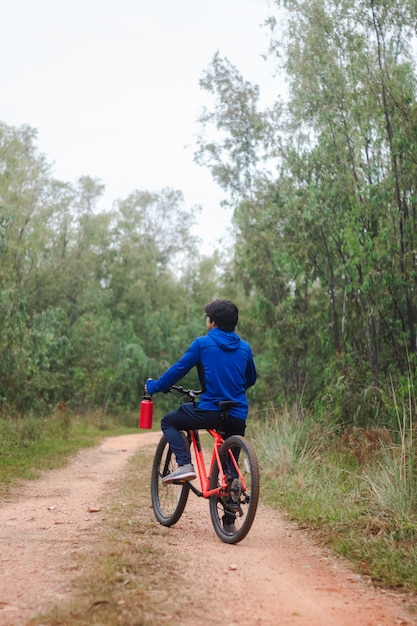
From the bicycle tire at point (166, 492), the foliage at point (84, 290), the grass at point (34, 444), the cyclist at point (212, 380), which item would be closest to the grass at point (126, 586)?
the bicycle tire at point (166, 492)

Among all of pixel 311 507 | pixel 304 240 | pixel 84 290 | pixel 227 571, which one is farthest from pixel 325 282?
pixel 84 290

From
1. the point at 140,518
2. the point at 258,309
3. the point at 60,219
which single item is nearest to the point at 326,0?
the point at 258,309

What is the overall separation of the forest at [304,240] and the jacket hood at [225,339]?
12.3 ft

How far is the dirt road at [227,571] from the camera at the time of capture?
3932 mm

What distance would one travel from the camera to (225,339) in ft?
20.5

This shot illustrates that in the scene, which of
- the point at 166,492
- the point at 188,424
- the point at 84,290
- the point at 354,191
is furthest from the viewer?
the point at 84,290

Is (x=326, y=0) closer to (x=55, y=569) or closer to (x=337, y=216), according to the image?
(x=337, y=216)

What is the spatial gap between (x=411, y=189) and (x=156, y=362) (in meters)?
27.7

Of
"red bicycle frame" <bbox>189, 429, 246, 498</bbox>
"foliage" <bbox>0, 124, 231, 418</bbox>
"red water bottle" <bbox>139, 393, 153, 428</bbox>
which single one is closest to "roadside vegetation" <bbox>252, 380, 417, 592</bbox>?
"red bicycle frame" <bbox>189, 429, 246, 498</bbox>

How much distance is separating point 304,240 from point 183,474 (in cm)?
1025

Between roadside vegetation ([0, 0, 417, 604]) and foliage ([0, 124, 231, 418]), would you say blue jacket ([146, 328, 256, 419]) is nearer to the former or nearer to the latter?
roadside vegetation ([0, 0, 417, 604])

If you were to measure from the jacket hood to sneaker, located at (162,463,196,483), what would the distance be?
1.08 meters

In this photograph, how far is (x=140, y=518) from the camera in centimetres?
682

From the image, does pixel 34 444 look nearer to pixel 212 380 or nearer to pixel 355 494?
Result: pixel 355 494
